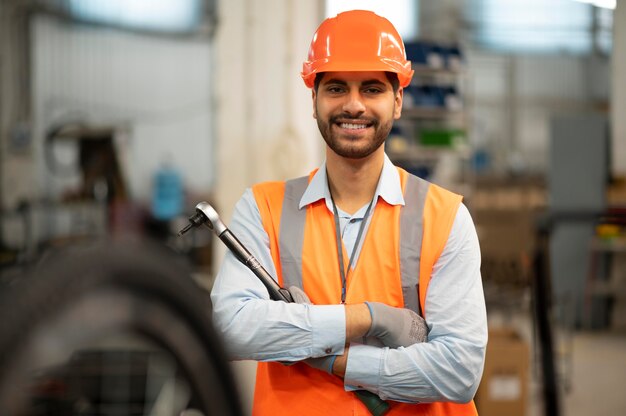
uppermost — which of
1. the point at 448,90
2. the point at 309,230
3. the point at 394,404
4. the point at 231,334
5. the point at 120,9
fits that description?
the point at 120,9

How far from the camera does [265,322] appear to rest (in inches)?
59.4

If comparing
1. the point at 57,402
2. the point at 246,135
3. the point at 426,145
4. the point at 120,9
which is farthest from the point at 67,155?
the point at 57,402

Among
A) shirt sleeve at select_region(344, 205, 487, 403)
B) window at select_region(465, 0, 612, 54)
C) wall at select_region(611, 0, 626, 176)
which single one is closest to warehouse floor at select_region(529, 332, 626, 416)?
wall at select_region(611, 0, 626, 176)

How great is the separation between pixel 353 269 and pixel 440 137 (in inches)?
Answer: 219

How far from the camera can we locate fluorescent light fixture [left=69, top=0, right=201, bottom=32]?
11875mm

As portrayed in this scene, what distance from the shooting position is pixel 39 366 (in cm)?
38

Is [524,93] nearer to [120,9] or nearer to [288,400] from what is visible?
[120,9]

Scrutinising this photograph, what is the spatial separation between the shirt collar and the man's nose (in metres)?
0.17

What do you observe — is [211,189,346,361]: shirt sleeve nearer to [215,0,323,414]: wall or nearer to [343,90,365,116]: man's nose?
[343,90,365,116]: man's nose

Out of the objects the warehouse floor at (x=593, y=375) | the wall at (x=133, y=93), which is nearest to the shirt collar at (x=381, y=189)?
the warehouse floor at (x=593, y=375)

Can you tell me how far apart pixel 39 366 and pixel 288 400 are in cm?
125

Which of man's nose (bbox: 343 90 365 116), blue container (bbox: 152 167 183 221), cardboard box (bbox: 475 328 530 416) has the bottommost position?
cardboard box (bbox: 475 328 530 416)

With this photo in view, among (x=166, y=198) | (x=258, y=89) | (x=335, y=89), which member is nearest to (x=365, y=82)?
(x=335, y=89)

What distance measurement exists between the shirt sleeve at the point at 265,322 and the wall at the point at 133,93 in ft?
32.7
